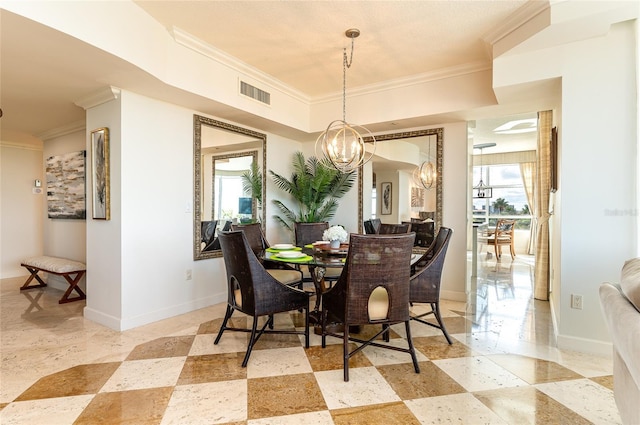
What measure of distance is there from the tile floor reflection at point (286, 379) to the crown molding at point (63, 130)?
248 centimetres

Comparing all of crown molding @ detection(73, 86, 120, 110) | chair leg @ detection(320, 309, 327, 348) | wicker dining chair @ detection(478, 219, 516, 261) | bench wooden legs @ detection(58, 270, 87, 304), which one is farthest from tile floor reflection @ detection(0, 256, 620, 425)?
wicker dining chair @ detection(478, 219, 516, 261)

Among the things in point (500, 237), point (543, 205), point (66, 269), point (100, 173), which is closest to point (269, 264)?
point (100, 173)

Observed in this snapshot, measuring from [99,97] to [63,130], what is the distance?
193 centimetres

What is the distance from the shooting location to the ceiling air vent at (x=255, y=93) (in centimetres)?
370

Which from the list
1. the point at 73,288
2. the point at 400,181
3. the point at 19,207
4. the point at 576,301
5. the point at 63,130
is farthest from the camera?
the point at 19,207

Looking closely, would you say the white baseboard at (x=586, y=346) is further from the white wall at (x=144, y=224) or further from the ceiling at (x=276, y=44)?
the white wall at (x=144, y=224)

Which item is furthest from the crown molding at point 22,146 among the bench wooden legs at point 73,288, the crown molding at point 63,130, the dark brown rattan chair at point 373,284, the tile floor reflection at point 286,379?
the dark brown rattan chair at point 373,284

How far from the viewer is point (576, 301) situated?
2.56m

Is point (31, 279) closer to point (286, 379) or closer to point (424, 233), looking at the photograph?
point (286, 379)

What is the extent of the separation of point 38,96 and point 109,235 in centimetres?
157

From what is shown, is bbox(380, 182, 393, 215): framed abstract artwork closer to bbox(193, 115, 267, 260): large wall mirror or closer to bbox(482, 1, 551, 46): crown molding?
bbox(193, 115, 267, 260): large wall mirror

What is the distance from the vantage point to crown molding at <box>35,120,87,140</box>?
4.21 m

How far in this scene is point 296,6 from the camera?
254 centimetres

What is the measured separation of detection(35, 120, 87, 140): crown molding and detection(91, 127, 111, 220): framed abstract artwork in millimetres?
1308
